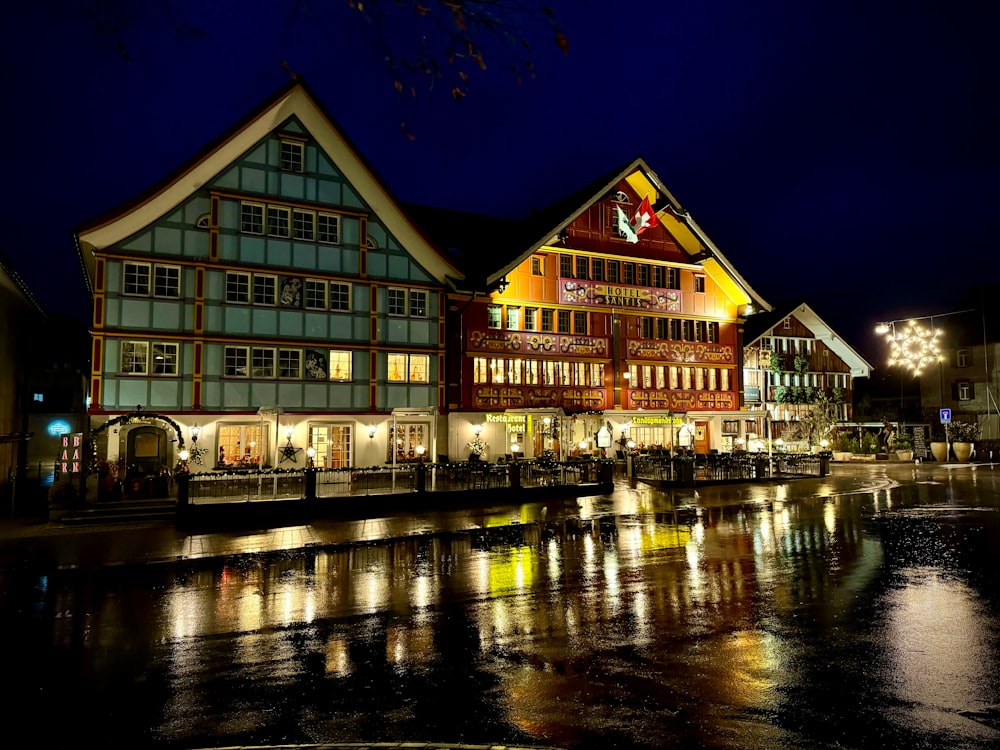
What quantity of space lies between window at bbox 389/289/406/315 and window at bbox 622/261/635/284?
40.7 feet

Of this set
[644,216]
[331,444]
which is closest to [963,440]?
[644,216]

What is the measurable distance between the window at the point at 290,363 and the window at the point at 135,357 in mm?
4661

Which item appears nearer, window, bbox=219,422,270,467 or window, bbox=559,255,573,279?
window, bbox=219,422,270,467

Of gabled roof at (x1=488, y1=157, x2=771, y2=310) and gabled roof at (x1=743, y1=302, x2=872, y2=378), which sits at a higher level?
gabled roof at (x1=488, y1=157, x2=771, y2=310)

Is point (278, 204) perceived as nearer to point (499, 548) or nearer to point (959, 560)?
point (499, 548)

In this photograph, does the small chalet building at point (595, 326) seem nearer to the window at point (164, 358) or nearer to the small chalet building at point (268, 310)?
the small chalet building at point (268, 310)

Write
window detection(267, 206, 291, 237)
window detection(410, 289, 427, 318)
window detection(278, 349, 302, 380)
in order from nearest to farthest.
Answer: window detection(278, 349, 302, 380)
window detection(267, 206, 291, 237)
window detection(410, 289, 427, 318)

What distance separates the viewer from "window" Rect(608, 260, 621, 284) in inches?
1383

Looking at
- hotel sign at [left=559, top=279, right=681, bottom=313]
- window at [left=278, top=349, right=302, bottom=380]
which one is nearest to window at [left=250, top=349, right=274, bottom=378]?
window at [left=278, top=349, right=302, bottom=380]

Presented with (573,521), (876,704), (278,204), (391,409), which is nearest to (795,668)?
(876,704)

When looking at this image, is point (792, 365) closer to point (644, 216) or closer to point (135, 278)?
point (644, 216)

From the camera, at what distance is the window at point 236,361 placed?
1011 inches

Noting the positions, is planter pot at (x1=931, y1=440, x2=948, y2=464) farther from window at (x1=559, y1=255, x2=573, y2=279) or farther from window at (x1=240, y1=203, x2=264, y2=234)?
window at (x1=240, y1=203, x2=264, y2=234)

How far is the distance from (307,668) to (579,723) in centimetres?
306
